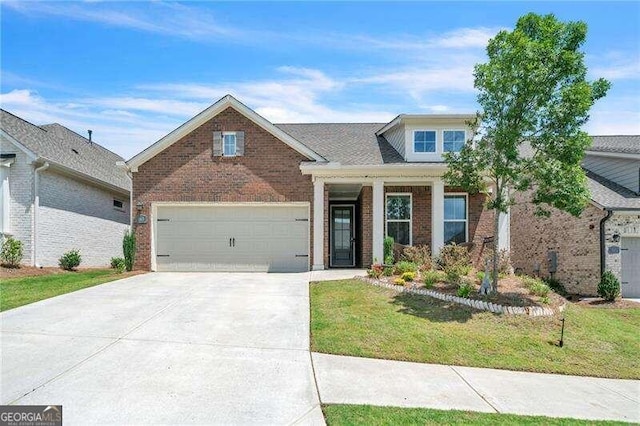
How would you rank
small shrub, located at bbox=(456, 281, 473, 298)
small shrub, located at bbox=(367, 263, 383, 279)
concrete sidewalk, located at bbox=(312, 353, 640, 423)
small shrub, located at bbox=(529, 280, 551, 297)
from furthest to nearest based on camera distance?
1. small shrub, located at bbox=(367, 263, 383, 279)
2. small shrub, located at bbox=(529, 280, 551, 297)
3. small shrub, located at bbox=(456, 281, 473, 298)
4. concrete sidewalk, located at bbox=(312, 353, 640, 423)

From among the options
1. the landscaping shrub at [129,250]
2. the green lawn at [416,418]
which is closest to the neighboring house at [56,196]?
the landscaping shrub at [129,250]

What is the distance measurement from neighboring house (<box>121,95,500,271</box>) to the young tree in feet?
15.4

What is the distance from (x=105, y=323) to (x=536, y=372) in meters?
7.60

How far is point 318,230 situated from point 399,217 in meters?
3.07

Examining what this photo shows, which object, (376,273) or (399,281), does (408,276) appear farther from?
(376,273)

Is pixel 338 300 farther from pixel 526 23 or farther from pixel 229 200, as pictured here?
pixel 526 23

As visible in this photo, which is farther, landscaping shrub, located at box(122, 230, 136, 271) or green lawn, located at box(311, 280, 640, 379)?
landscaping shrub, located at box(122, 230, 136, 271)

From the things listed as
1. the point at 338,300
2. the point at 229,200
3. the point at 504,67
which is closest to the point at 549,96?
the point at 504,67

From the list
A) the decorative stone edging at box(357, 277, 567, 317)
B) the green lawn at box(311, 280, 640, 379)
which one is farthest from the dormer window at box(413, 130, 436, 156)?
the green lawn at box(311, 280, 640, 379)

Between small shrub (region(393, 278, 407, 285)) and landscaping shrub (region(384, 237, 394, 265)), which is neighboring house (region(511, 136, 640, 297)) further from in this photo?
small shrub (region(393, 278, 407, 285))

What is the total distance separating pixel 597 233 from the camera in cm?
1452

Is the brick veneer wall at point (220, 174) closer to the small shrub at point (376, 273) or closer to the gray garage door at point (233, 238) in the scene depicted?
the gray garage door at point (233, 238)

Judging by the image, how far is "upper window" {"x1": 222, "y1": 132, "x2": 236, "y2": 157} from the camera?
14680 mm

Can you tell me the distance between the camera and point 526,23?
30.8 feet
